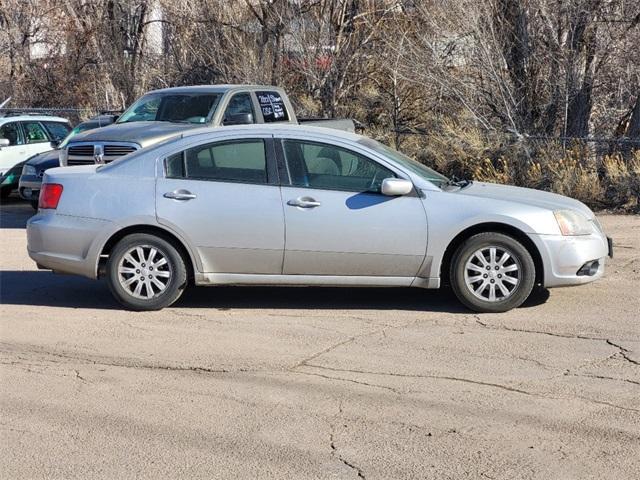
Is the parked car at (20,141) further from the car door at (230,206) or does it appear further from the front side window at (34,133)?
the car door at (230,206)

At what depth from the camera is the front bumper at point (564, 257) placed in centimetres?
814

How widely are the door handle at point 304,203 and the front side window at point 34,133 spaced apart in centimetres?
1164

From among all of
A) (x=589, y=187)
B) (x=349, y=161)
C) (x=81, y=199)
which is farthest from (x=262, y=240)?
(x=589, y=187)

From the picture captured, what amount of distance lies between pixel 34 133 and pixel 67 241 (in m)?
10.9

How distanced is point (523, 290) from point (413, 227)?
1.06 m

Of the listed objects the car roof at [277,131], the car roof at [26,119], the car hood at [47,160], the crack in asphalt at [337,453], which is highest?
the car roof at [277,131]

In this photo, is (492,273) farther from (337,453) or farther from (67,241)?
(67,241)

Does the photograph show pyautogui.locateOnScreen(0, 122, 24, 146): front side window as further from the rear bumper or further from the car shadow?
the rear bumper

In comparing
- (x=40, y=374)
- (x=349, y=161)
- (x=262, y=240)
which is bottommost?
(x=40, y=374)

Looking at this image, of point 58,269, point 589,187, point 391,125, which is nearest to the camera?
point 58,269

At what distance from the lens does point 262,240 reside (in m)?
8.30

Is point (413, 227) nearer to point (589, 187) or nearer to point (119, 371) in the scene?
point (119, 371)

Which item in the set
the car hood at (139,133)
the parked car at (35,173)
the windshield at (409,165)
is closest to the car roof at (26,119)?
the parked car at (35,173)

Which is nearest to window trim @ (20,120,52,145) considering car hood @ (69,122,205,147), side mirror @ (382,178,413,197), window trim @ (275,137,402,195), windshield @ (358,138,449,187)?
car hood @ (69,122,205,147)
